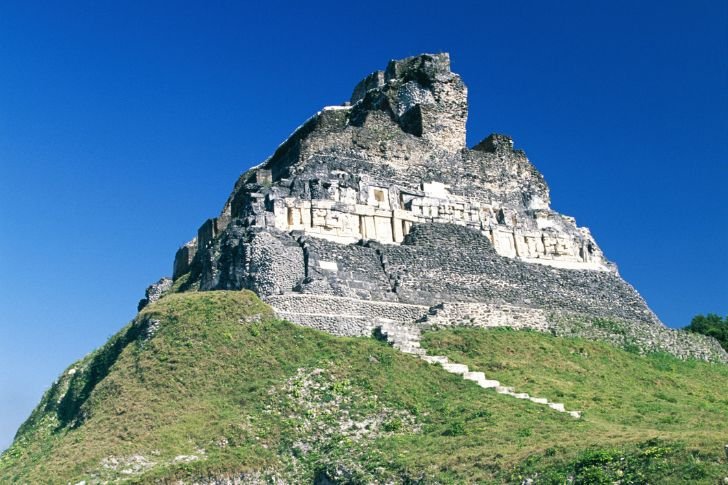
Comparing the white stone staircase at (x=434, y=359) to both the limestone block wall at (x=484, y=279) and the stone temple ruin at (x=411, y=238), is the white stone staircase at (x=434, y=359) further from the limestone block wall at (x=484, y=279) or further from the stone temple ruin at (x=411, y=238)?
the limestone block wall at (x=484, y=279)

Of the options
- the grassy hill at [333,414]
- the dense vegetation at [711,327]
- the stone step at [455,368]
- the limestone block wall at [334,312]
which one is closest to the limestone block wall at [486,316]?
the grassy hill at [333,414]

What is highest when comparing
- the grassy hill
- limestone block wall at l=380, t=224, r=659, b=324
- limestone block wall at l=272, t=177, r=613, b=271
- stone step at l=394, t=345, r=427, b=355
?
limestone block wall at l=272, t=177, r=613, b=271

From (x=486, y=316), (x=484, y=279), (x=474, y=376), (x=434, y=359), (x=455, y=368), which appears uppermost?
(x=484, y=279)

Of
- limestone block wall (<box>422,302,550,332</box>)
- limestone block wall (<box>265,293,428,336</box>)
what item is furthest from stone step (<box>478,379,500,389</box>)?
limestone block wall (<box>422,302,550,332</box>)

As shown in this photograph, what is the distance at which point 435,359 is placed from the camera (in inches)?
1318

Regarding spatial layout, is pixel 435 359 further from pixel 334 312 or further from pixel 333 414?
pixel 333 414

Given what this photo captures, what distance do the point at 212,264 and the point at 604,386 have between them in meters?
15.5

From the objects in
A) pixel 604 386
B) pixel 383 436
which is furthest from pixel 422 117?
pixel 383 436

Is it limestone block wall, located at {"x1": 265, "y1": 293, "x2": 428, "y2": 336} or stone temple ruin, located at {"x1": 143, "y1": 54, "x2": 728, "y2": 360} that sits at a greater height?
stone temple ruin, located at {"x1": 143, "y1": 54, "x2": 728, "y2": 360}

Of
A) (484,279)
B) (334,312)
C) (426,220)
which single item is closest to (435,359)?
(334,312)

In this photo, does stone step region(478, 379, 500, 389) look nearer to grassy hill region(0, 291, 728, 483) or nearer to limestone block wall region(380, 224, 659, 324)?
grassy hill region(0, 291, 728, 483)

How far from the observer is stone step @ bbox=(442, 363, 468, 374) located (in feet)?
106

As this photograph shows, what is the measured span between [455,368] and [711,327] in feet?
93.2

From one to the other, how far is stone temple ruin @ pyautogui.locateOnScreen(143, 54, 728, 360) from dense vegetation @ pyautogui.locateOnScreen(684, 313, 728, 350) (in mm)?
11006
